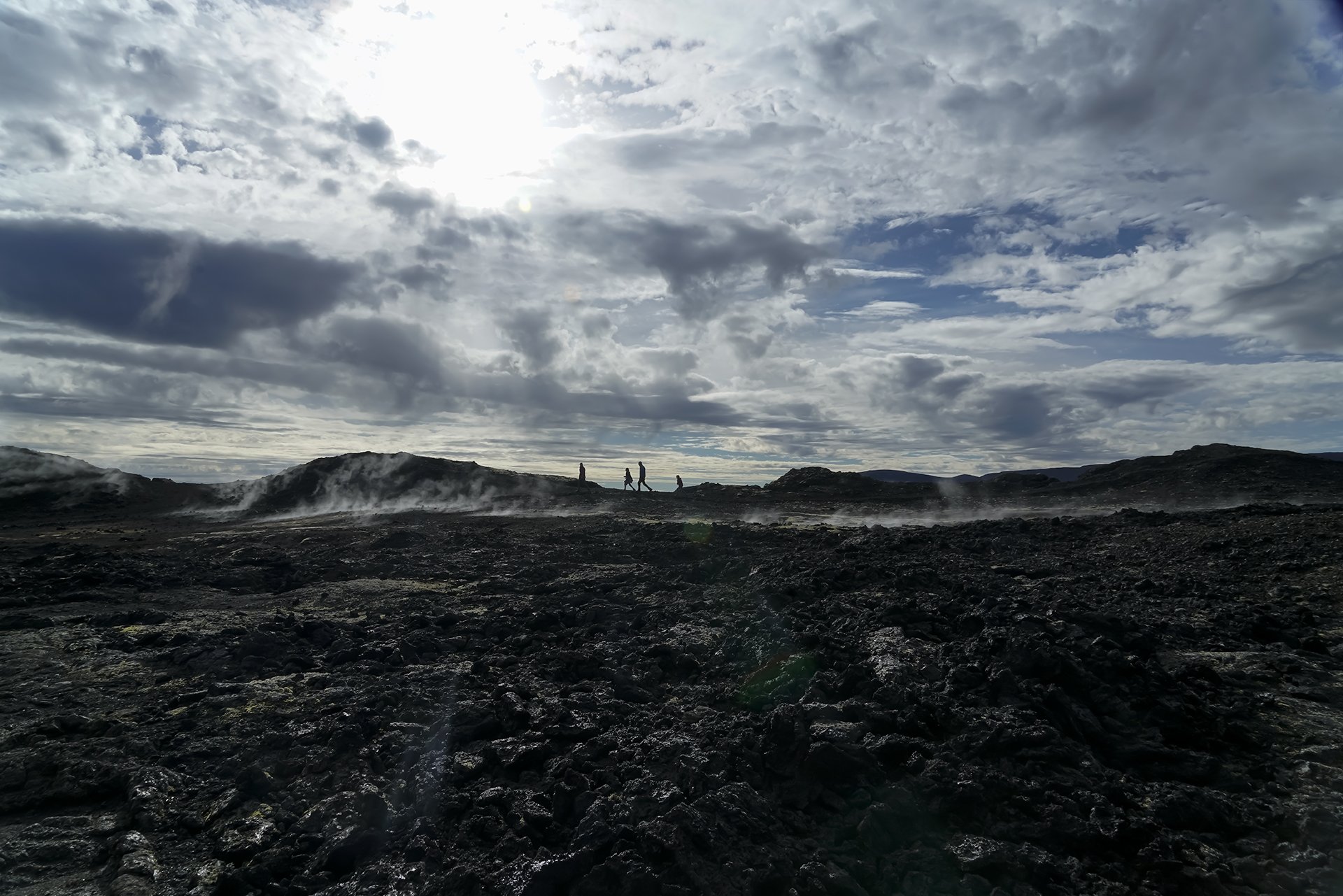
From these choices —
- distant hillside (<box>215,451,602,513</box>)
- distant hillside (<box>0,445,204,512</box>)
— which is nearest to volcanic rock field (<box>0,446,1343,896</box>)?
distant hillside (<box>215,451,602,513</box>)

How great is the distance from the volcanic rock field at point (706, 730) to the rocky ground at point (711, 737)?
0.12 ft

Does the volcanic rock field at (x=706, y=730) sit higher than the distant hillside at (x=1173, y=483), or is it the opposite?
the distant hillside at (x=1173, y=483)

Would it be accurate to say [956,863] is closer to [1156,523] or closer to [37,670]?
[37,670]

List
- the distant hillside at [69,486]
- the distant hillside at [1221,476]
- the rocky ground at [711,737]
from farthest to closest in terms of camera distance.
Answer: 1. the distant hillside at [69,486]
2. the distant hillside at [1221,476]
3. the rocky ground at [711,737]

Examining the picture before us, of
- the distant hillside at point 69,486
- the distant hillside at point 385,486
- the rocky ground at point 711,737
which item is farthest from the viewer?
the distant hillside at point 69,486

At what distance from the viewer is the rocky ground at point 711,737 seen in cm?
586

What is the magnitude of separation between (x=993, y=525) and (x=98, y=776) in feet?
71.7

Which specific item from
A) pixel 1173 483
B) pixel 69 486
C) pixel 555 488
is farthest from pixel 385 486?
pixel 1173 483

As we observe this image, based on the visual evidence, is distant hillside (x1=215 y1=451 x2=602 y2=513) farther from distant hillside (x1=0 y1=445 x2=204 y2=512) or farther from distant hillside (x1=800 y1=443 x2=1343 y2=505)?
distant hillside (x1=800 y1=443 x2=1343 y2=505)

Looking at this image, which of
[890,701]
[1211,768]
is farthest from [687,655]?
[1211,768]

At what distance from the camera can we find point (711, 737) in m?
7.87

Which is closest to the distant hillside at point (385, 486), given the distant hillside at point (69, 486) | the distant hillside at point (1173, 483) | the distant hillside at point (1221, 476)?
the distant hillside at point (69, 486)

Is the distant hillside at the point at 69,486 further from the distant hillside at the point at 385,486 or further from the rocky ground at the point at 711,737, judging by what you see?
the rocky ground at the point at 711,737

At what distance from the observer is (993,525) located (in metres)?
22.4
